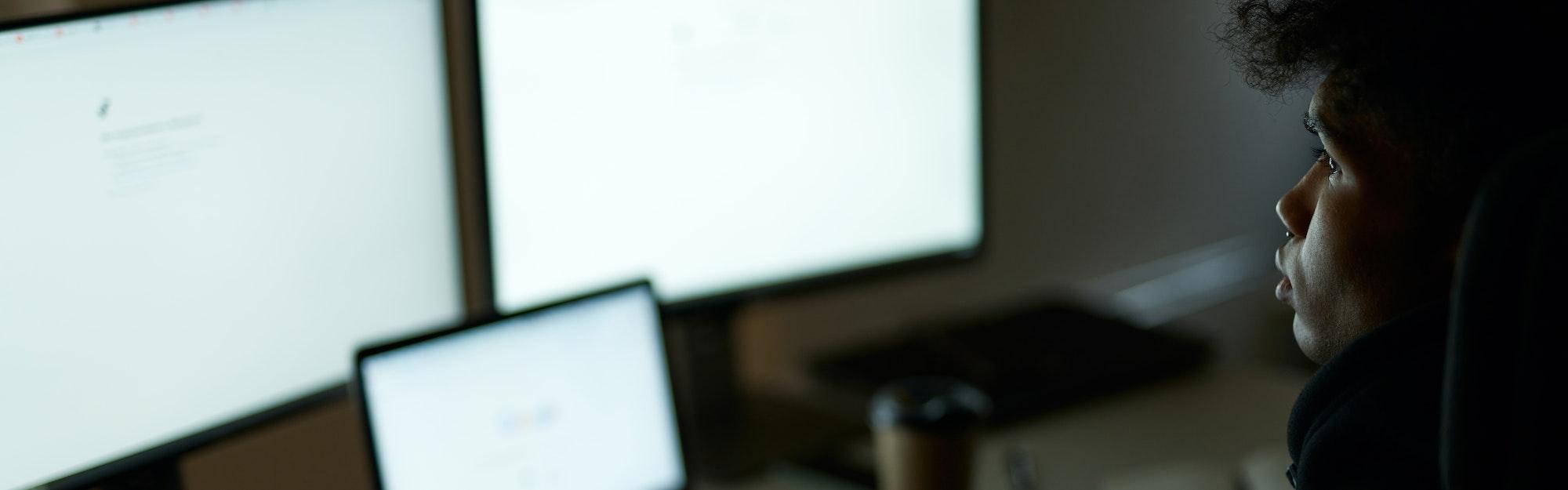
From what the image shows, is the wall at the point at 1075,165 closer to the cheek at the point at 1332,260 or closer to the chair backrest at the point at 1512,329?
the cheek at the point at 1332,260

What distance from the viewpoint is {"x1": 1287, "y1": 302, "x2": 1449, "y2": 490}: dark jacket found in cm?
44

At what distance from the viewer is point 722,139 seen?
1.05m

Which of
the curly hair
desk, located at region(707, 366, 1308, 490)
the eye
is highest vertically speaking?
the curly hair

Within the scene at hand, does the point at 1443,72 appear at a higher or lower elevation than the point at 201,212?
higher

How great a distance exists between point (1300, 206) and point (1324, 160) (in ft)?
0.06

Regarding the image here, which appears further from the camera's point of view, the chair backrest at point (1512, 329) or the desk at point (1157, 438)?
the desk at point (1157, 438)

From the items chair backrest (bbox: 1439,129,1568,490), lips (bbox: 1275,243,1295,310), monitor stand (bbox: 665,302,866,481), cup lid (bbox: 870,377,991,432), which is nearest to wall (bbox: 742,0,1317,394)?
monitor stand (bbox: 665,302,866,481)

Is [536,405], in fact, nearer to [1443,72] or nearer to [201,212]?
[201,212]

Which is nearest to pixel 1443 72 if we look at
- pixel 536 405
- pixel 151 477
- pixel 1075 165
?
pixel 536 405

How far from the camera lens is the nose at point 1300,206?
51 centimetres

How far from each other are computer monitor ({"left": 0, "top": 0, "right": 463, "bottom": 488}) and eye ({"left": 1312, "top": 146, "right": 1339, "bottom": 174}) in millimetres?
573

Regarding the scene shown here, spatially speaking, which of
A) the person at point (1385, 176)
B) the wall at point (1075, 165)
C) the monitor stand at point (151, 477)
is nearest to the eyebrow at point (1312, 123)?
the person at point (1385, 176)

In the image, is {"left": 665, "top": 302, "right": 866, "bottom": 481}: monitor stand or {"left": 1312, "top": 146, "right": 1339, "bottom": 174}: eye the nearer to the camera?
{"left": 1312, "top": 146, "right": 1339, "bottom": 174}: eye

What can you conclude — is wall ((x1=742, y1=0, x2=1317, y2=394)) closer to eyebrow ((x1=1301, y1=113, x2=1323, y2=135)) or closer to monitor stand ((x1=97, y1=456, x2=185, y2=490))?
monitor stand ((x1=97, y1=456, x2=185, y2=490))
